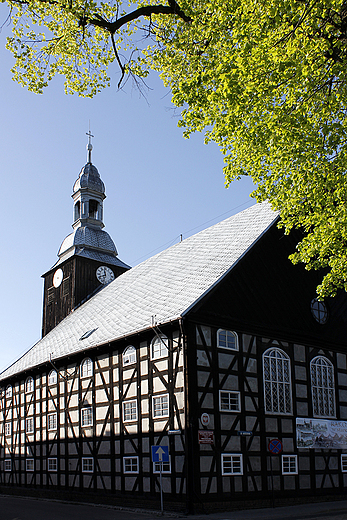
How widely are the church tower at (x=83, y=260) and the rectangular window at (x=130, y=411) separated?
16625 millimetres

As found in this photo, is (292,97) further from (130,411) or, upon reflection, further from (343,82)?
(130,411)

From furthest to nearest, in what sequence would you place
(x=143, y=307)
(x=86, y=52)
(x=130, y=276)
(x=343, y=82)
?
(x=130, y=276) < (x=143, y=307) < (x=86, y=52) < (x=343, y=82)

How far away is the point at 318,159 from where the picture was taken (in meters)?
13.3

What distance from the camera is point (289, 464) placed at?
20.0m

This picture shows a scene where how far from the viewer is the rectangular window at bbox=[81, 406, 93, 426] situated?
2275cm

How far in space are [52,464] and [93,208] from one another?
21.7 metres

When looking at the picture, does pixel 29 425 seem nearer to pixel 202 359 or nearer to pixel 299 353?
pixel 202 359

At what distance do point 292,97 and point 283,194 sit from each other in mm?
2719

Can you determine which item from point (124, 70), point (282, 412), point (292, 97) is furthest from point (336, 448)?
point (124, 70)

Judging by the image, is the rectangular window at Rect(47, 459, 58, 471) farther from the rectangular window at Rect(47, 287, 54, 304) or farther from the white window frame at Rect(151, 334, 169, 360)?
the rectangular window at Rect(47, 287, 54, 304)

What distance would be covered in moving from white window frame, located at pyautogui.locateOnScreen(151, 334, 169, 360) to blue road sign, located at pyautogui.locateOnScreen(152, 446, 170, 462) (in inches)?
133

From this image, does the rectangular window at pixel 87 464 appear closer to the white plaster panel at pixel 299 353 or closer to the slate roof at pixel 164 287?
the slate roof at pixel 164 287

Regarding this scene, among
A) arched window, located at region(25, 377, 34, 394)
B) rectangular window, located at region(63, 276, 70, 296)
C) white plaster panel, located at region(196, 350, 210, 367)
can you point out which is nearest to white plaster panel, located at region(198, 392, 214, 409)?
white plaster panel, located at region(196, 350, 210, 367)

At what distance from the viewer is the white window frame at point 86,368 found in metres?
23.4
